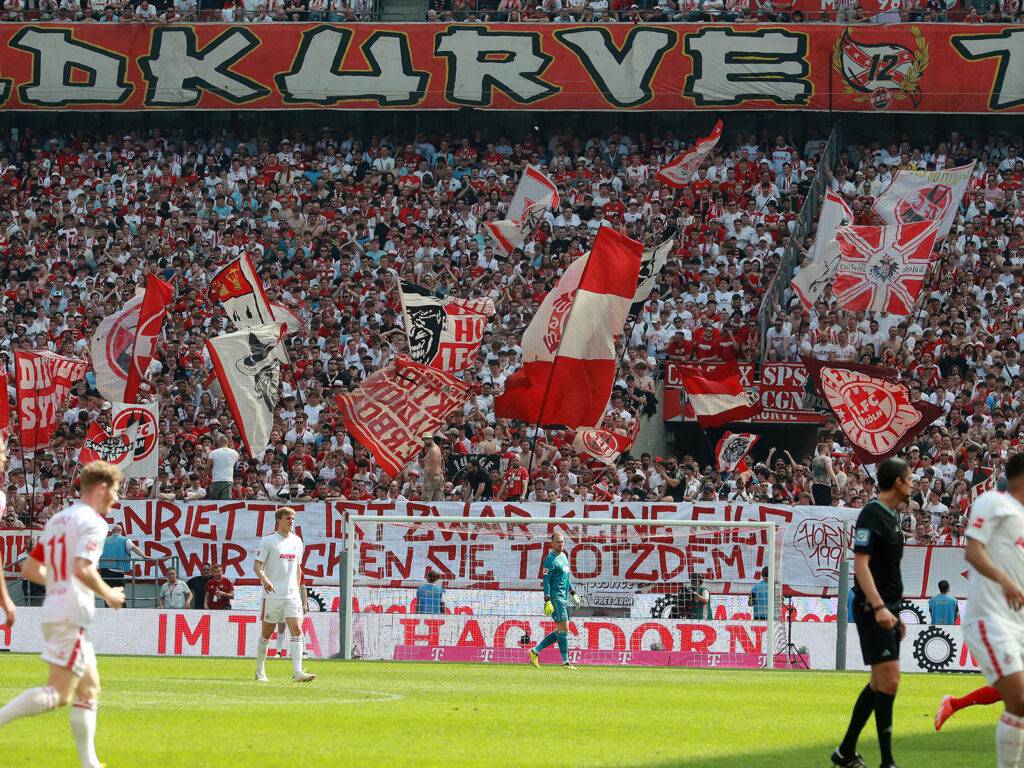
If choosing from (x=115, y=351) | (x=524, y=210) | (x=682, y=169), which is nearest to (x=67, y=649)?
(x=115, y=351)

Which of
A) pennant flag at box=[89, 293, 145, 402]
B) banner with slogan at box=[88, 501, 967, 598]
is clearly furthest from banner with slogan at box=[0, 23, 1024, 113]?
banner with slogan at box=[88, 501, 967, 598]

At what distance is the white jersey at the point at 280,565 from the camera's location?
1686 centimetres

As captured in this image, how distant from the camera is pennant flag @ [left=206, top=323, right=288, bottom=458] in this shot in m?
22.8

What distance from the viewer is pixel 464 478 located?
79.3ft

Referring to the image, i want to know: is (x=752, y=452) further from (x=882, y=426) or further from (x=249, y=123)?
(x=249, y=123)

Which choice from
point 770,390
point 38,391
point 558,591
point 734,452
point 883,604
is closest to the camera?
point 883,604

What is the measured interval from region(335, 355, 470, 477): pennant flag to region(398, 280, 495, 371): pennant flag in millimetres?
1109

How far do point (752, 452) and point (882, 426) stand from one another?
6.20m

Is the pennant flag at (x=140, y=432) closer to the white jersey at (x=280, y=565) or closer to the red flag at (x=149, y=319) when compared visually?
the red flag at (x=149, y=319)

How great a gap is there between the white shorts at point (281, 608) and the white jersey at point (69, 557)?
332 inches

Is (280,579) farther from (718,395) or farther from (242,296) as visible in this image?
(718,395)

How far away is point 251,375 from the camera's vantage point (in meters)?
23.0

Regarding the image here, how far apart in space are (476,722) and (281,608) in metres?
5.13

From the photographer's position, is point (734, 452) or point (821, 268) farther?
point (821, 268)
